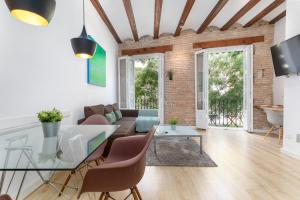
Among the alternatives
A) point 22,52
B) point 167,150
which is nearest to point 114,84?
point 167,150

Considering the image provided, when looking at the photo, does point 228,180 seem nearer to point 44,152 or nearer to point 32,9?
point 44,152

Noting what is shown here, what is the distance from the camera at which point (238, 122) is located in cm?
635

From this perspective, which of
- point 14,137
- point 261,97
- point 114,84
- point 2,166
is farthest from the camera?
point 114,84

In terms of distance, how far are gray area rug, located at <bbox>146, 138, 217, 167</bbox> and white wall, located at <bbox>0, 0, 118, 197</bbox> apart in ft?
5.39

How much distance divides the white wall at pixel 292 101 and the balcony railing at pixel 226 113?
3015 millimetres

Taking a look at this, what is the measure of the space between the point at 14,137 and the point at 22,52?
104cm

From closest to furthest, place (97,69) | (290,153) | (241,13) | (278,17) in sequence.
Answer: (290,153)
(97,69)
(241,13)
(278,17)

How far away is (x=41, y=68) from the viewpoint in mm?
2258

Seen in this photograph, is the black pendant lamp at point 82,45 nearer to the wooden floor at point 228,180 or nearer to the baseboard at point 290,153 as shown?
the wooden floor at point 228,180

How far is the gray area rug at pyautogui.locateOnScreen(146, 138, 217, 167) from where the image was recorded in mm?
2822

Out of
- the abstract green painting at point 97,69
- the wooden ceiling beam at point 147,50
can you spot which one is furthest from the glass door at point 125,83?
the abstract green painting at point 97,69

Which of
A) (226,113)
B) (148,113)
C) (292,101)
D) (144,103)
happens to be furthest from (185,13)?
(226,113)

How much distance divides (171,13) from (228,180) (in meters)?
3.95

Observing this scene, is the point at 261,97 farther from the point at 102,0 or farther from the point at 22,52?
the point at 22,52
